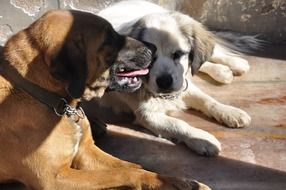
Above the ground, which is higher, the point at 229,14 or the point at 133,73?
the point at 133,73

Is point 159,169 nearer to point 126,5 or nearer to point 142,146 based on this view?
point 142,146

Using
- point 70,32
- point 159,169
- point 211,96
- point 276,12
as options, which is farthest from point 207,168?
point 276,12

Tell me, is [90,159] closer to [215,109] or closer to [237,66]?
[215,109]

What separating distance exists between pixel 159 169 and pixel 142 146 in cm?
32

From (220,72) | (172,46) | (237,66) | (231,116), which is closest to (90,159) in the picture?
(172,46)

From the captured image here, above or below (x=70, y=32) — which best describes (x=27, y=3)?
below

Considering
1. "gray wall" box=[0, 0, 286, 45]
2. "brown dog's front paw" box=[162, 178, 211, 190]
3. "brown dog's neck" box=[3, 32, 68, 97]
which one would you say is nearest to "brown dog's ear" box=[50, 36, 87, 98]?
"brown dog's neck" box=[3, 32, 68, 97]

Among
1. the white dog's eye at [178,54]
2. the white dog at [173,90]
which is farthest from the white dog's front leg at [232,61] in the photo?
the white dog's eye at [178,54]

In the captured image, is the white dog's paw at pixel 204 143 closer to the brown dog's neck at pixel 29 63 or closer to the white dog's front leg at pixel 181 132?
the white dog's front leg at pixel 181 132

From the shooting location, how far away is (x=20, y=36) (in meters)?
2.97

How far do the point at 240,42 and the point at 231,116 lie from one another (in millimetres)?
1286

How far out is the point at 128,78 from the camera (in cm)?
326

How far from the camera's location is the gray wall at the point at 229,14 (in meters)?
4.87

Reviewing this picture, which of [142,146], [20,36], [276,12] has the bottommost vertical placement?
[142,146]
